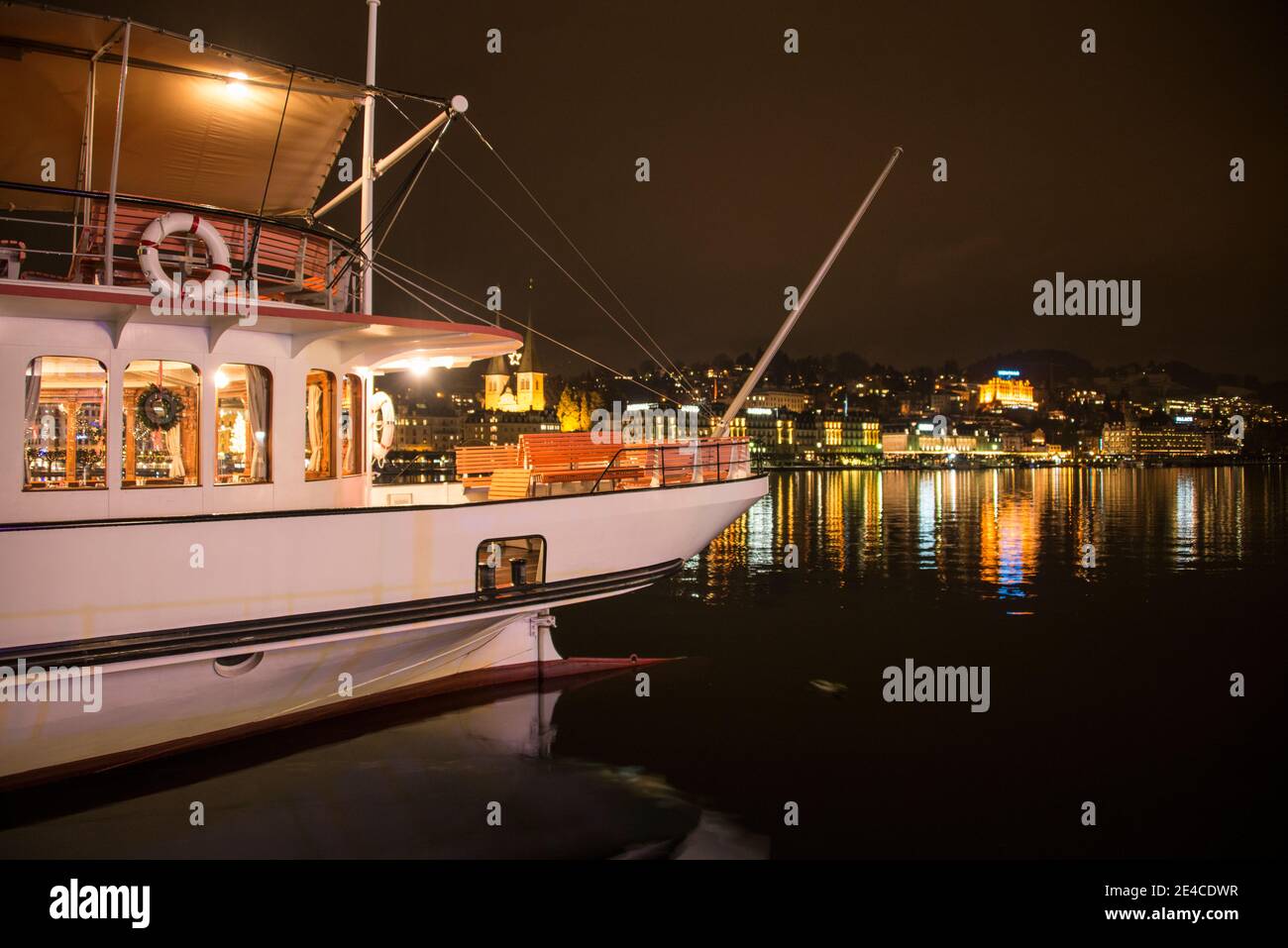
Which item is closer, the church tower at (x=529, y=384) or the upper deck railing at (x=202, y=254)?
the upper deck railing at (x=202, y=254)

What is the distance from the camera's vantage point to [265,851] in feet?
30.4

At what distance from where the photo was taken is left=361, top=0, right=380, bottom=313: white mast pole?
36.3 ft

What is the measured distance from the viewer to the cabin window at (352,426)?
36.7 ft

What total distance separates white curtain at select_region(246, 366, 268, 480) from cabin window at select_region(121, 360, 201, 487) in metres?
0.58

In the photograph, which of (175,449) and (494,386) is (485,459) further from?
(494,386)

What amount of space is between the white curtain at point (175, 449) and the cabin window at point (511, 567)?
316 centimetres

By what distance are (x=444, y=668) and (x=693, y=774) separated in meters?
3.71

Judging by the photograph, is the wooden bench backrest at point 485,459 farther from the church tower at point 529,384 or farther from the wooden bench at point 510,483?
the church tower at point 529,384

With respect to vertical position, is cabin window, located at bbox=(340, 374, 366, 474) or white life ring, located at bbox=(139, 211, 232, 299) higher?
white life ring, located at bbox=(139, 211, 232, 299)

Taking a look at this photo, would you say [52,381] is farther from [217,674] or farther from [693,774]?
[693,774]

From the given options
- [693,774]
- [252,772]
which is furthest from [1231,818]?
[252,772]

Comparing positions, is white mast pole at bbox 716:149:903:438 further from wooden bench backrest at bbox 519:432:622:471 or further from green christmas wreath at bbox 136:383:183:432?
green christmas wreath at bbox 136:383:183:432
